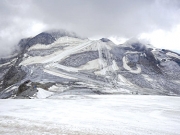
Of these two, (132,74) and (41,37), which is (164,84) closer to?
(132,74)

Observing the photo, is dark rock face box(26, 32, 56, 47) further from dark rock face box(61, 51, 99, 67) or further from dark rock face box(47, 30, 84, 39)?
dark rock face box(61, 51, 99, 67)

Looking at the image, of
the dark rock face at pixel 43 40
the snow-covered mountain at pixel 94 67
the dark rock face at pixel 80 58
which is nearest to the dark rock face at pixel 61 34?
the snow-covered mountain at pixel 94 67

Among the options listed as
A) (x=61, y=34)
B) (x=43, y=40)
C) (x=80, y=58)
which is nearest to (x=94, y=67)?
(x=80, y=58)

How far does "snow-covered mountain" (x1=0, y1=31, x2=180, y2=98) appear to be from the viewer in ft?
171

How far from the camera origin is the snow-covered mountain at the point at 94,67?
52.0m

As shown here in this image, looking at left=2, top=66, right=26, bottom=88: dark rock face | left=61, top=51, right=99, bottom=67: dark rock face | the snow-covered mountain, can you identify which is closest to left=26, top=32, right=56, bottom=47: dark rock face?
the snow-covered mountain

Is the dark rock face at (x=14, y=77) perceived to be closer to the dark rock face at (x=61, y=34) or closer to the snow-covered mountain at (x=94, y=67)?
the snow-covered mountain at (x=94, y=67)

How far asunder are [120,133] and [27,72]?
181 ft

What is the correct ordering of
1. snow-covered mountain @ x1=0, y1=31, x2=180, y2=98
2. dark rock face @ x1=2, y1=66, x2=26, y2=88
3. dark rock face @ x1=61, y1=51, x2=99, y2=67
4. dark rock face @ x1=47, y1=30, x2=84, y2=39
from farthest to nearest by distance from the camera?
→ dark rock face @ x1=47, y1=30, x2=84, y2=39, dark rock face @ x1=61, y1=51, x2=99, y2=67, dark rock face @ x1=2, y1=66, x2=26, y2=88, snow-covered mountain @ x1=0, y1=31, x2=180, y2=98

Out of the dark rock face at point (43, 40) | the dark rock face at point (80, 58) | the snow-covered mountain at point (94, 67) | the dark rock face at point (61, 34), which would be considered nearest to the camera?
the snow-covered mountain at point (94, 67)

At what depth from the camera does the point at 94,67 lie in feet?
231

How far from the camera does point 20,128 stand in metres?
11.1

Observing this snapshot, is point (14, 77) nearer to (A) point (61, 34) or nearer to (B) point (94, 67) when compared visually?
(B) point (94, 67)

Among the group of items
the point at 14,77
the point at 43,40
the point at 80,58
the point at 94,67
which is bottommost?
the point at 14,77
